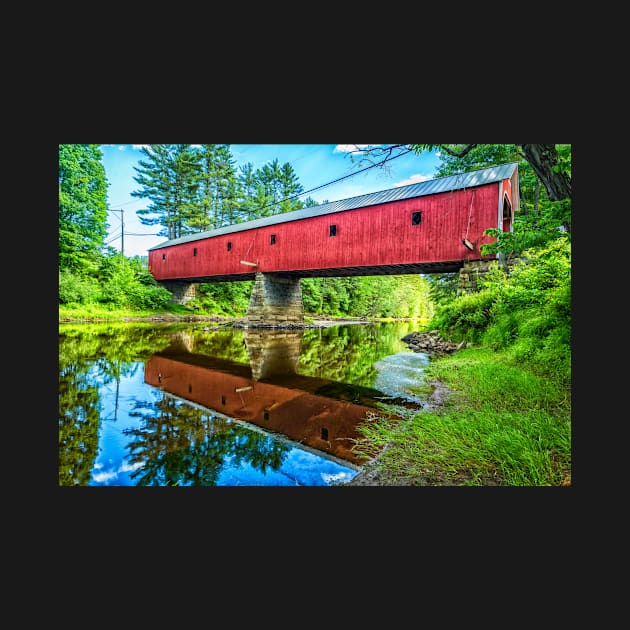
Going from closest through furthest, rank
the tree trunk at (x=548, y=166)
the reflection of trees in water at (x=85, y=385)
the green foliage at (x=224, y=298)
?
the reflection of trees in water at (x=85, y=385)
the tree trunk at (x=548, y=166)
the green foliage at (x=224, y=298)

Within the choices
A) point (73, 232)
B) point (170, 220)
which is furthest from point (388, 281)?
point (73, 232)

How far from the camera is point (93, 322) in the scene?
54.0 feet

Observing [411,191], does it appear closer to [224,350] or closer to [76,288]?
[224,350]

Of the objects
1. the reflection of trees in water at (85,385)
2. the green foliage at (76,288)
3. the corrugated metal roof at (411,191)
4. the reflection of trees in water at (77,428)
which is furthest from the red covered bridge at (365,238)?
the reflection of trees in water at (77,428)

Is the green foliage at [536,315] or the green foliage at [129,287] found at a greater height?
the green foliage at [129,287]

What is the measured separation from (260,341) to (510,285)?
767 centimetres

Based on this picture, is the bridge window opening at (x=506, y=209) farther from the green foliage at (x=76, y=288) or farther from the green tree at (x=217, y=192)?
the green tree at (x=217, y=192)

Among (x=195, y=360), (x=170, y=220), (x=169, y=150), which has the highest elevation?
(x=169, y=150)

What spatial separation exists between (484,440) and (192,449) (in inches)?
100.0

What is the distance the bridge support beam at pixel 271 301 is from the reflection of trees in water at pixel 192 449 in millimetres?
12905

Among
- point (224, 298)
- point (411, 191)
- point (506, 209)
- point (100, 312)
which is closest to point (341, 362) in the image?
point (411, 191)

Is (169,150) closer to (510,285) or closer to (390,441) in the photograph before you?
(510,285)

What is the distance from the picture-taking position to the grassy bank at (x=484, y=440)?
2240 millimetres

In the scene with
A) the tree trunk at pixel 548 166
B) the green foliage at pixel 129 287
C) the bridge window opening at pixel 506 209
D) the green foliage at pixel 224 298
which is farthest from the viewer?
the green foliage at pixel 224 298
